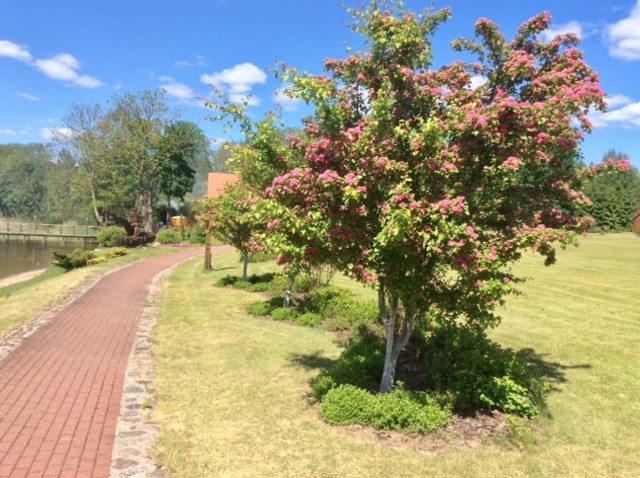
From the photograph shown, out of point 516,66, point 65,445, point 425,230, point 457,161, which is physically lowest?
point 65,445

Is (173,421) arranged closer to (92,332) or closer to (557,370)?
(92,332)

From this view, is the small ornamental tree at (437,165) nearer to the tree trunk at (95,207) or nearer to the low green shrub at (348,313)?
the low green shrub at (348,313)

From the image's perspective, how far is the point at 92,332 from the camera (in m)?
10.6

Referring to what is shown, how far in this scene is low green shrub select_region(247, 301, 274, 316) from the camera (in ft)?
42.9

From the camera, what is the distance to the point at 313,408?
6703 millimetres

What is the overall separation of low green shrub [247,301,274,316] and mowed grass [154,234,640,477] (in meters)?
0.39

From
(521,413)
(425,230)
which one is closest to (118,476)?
(425,230)

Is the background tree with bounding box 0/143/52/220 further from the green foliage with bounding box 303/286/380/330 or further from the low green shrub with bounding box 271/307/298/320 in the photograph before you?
the green foliage with bounding box 303/286/380/330

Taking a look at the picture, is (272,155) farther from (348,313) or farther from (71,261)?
(71,261)

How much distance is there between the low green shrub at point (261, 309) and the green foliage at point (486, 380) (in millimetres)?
6794

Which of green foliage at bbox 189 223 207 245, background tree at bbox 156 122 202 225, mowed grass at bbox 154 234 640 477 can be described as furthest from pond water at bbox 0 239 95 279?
mowed grass at bbox 154 234 640 477

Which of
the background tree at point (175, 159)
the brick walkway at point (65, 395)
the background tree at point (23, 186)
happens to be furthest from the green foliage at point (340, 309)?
the background tree at point (23, 186)

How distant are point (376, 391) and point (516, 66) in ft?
17.9

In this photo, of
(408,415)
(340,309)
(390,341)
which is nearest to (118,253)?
(340,309)
